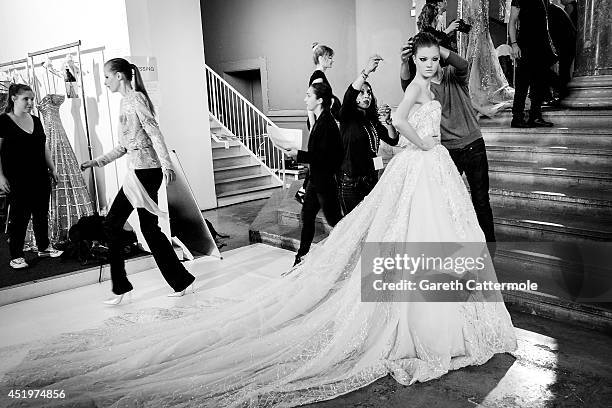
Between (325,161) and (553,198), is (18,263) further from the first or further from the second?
(553,198)

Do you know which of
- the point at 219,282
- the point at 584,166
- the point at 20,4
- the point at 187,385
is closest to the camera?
the point at 187,385

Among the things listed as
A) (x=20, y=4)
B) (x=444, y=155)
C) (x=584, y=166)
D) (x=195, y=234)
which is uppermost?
(x=20, y=4)

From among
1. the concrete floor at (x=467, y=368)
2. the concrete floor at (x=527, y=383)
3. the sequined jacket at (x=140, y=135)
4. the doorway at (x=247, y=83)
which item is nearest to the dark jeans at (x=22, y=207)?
the concrete floor at (x=467, y=368)

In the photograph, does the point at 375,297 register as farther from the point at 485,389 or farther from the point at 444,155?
the point at 444,155

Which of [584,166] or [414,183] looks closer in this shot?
[414,183]

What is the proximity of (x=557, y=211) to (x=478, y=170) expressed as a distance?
135 cm

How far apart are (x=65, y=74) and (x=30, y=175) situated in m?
1.58

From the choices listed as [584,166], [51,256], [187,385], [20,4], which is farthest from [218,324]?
[20,4]

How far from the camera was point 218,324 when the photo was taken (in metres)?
2.93

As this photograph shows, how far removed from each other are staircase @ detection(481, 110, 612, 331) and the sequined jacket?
265 cm

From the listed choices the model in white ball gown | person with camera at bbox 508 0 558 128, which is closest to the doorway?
person with camera at bbox 508 0 558 128

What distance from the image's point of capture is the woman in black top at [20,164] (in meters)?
4.85

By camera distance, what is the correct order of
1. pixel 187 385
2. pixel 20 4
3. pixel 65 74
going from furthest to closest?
1. pixel 20 4
2. pixel 65 74
3. pixel 187 385

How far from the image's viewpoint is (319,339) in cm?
273
